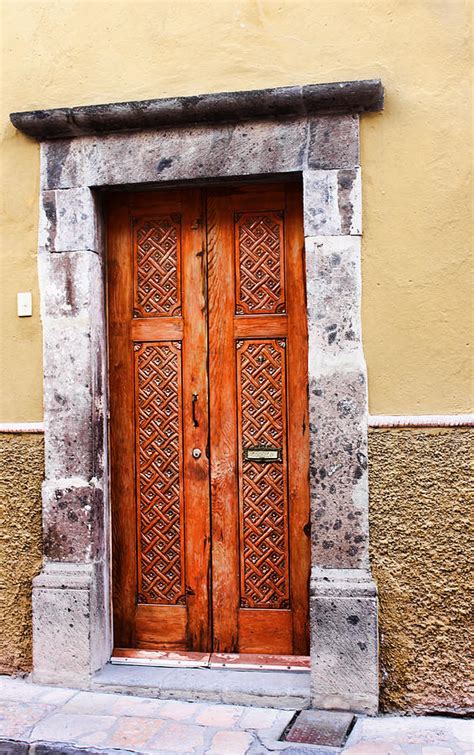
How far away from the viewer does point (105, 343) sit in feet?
14.0

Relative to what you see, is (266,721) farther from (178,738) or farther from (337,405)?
(337,405)

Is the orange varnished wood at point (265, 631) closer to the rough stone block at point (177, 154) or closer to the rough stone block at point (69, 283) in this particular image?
the rough stone block at point (69, 283)

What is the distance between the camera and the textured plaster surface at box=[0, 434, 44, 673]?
4.16 meters

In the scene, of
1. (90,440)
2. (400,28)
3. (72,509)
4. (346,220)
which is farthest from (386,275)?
(72,509)

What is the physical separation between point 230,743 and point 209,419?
62.4 inches

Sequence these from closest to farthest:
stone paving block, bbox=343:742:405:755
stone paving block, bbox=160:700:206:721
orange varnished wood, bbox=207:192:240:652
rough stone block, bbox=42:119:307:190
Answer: stone paving block, bbox=343:742:405:755
stone paving block, bbox=160:700:206:721
rough stone block, bbox=42:119:307:190
orange varnished wood, bbox=207:192:240:652

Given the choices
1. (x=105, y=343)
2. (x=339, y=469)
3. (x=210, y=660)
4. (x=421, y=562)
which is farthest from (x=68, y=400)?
(x=421, y=562)

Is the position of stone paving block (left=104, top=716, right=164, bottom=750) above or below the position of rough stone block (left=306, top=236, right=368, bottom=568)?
below

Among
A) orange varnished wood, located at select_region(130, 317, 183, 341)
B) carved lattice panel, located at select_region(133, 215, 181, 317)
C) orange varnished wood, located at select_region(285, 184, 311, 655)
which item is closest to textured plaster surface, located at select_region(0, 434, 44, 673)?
orange varnished wood, located at select_region(130, 317, 183, 341)

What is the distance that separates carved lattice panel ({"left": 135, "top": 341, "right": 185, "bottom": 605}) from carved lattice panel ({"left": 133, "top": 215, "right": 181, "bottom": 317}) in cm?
21

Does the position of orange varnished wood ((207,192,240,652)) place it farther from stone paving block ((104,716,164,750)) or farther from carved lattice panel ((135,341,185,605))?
stone paving block ((104,716,164,750))

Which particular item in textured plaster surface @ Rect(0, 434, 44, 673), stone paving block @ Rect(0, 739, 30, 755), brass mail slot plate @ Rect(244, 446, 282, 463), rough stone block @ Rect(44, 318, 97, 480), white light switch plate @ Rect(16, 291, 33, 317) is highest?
white light switch plate @ Rect(16, 291, 33, 317)

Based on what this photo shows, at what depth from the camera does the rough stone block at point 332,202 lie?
3.82 meters

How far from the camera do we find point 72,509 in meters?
4.07
